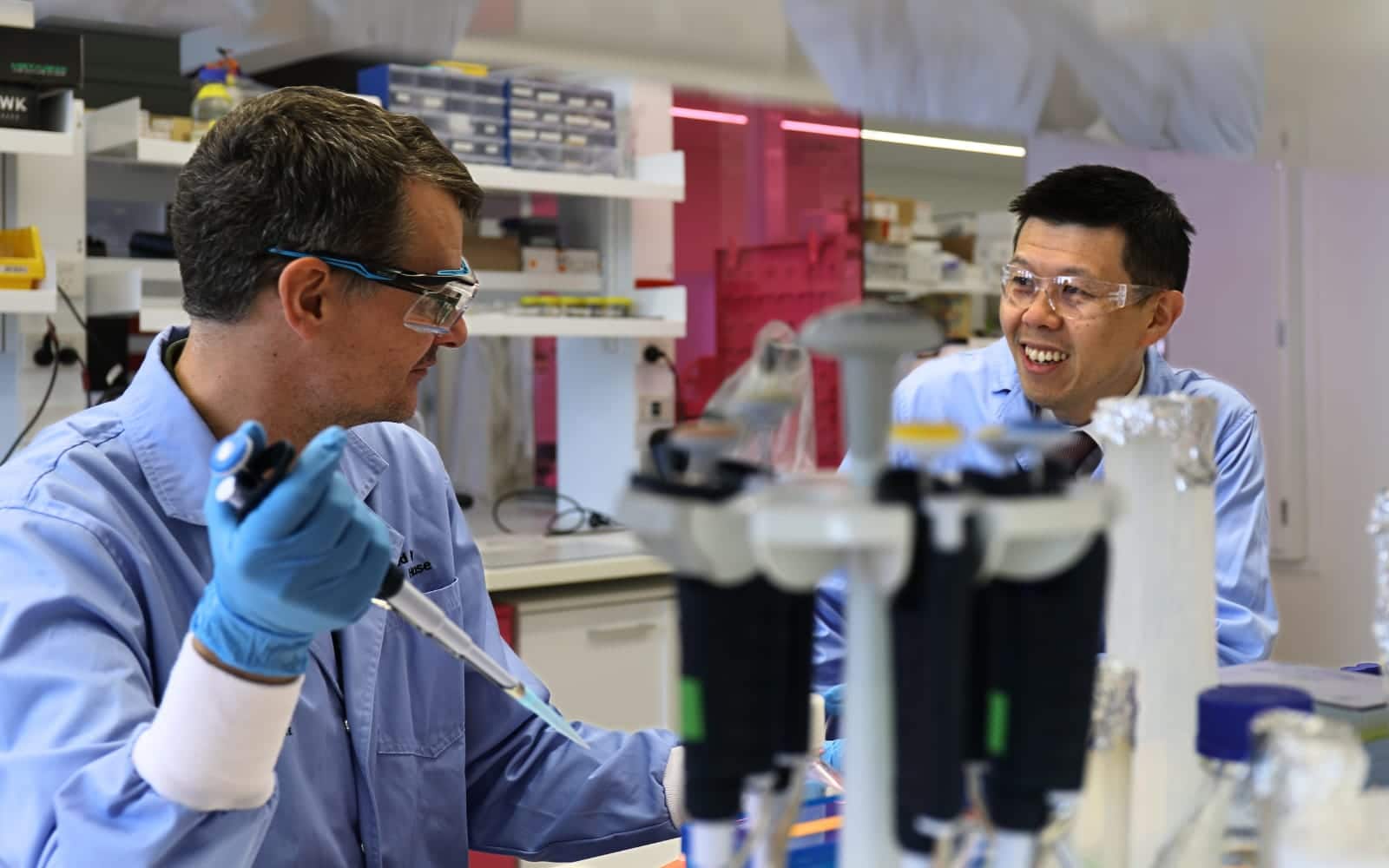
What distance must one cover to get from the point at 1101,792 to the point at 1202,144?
14.9ft

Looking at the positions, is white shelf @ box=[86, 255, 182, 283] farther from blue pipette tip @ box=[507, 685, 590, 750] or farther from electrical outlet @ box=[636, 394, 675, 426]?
blue pipette tip @ box=[507, 685, 590, 750]

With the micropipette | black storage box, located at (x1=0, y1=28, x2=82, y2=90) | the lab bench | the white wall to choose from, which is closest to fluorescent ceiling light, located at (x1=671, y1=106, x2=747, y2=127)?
the lab bench

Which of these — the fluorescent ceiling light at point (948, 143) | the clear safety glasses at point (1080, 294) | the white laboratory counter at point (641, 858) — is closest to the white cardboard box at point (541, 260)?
the clear safety glasses at point (1080, 294)

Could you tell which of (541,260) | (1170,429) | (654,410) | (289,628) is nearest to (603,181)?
(541,260)

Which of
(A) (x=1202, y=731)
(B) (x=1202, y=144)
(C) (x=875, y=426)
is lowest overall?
(A) (x=1202, y=731)

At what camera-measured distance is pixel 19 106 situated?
3.00m

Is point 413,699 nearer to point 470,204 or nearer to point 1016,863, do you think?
point 470,204

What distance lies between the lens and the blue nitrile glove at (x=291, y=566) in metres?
1.00

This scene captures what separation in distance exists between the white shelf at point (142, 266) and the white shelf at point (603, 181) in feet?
2.54

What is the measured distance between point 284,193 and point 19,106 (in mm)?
1815

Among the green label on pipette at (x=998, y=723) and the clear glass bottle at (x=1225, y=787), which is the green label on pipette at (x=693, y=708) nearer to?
the green label on pipette at (x=998, y=723)

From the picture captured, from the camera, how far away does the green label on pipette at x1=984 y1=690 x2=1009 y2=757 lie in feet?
2.28

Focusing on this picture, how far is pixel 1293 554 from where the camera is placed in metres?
5.84

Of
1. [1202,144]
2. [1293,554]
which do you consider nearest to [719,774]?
[1202,144]
